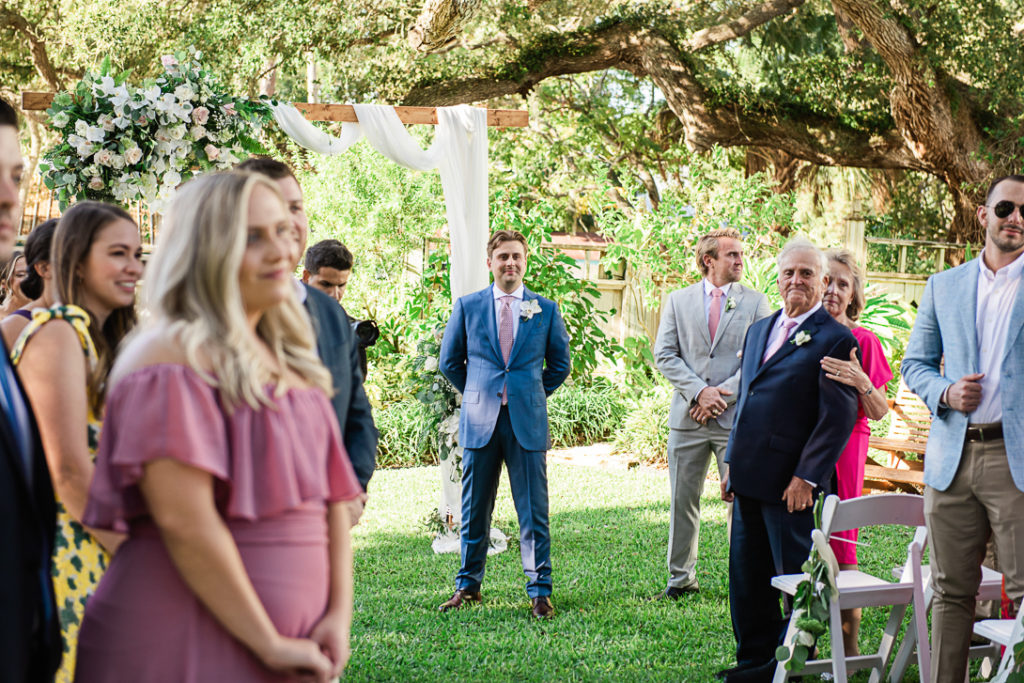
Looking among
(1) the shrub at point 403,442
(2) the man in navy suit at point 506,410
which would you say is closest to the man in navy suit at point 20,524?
(2) the man in navy suit at point 506,410

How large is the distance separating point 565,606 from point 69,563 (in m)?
3.58

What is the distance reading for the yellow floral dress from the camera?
2.32 metres

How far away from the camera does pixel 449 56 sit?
1324 cm

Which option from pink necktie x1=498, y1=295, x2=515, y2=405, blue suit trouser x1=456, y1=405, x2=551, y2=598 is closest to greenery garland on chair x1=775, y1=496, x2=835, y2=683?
blue suit trouser x1=456, y1=405, x2=551, y2=598

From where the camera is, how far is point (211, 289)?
5.48ft

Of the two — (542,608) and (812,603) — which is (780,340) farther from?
(542,608)

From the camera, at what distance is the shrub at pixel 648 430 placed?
971 cm

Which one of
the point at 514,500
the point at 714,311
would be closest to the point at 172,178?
the point at 514,500

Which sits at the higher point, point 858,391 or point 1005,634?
point 858,391

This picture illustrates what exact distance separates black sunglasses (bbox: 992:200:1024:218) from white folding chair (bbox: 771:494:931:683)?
1.18 metres

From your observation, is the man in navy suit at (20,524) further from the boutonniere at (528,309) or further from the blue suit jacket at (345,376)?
the boutonniere at (528,309)

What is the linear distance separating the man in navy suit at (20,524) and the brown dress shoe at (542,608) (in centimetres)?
366

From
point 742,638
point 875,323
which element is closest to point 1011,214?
point 742,638

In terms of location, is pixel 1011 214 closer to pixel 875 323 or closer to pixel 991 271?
pixel 991 271
